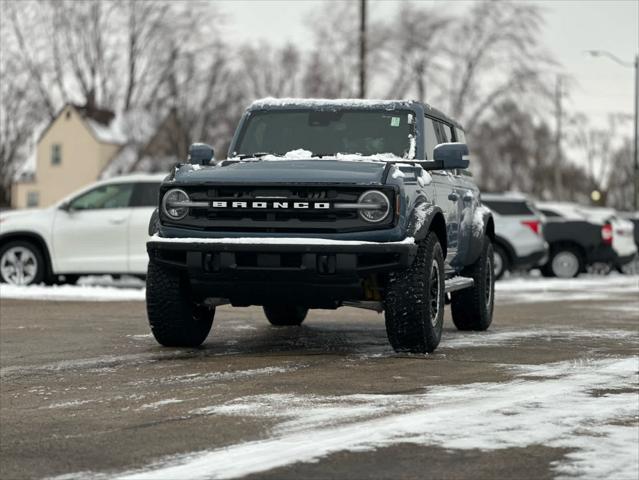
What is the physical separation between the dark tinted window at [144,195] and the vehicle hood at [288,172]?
9.68m

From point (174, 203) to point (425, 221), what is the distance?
1.84 m

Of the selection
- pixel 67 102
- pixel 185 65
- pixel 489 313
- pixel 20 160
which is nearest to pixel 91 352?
pixel 489 313

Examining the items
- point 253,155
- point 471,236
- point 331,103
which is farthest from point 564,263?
point 253,155

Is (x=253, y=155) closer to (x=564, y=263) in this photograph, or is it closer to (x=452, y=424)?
(x=452, y=424)

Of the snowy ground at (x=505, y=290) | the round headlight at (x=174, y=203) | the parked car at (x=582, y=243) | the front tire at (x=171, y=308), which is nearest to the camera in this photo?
the round headlight at (x=174, y=203)

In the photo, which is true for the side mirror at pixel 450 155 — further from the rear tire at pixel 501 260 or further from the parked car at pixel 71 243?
the rear tire at pixel 501 260

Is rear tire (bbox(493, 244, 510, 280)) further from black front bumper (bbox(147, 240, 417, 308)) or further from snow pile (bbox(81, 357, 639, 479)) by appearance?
snow pile (bbox(81, 357, 639, 479))

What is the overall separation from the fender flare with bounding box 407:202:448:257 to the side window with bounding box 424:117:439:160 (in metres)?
0.95

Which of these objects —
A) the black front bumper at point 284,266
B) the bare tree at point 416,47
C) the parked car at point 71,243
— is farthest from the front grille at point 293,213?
the bare tree at point 416,47

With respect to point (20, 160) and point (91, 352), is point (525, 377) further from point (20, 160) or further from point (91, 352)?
point (20, 160)

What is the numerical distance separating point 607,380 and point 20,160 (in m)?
87.9

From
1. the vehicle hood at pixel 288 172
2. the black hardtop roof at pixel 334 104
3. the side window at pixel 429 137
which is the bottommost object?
the vehicle hood at pixel 288 172

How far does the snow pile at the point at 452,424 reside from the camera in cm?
596

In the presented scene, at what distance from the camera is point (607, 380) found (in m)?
8.81
